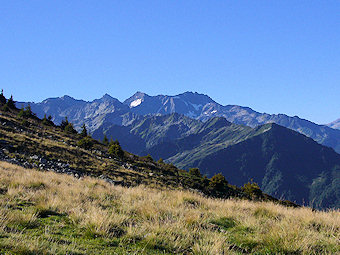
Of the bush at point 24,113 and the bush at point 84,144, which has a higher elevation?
the bush at point 24,113

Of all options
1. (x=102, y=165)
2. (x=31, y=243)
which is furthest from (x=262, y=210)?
(x=102, y=165)

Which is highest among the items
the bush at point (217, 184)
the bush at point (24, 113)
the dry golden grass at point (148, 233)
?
the bush at point (24, 113)

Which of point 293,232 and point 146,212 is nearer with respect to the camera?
point 293,232

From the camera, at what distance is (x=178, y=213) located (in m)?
7.91

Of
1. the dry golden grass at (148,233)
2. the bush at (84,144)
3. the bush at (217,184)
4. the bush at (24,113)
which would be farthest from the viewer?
the bush at (24,113)

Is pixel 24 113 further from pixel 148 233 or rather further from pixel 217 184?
pixel 148 233

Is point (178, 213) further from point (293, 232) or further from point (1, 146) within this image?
point (1, 146)

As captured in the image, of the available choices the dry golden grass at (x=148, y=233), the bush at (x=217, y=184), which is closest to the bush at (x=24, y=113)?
the bush at (x=217, y=184)

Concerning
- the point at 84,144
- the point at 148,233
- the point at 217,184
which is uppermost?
the point at 148,233

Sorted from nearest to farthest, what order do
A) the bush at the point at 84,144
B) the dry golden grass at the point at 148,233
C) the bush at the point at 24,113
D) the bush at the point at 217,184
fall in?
1. the dry golden grass at the point at 148,233
2. the bush at the point at 84,144
3. the bush at the point at 217,184
4. the bush at the point at 24,113

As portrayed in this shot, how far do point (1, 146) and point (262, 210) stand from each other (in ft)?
80.9

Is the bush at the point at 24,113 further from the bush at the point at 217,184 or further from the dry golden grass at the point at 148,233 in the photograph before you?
the dry golden grass at the point at 148,233

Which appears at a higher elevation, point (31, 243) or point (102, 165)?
point (31, 243)

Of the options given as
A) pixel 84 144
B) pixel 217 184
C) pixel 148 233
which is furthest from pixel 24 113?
pixel 148 233
